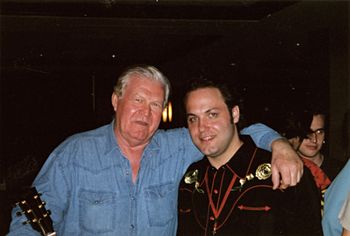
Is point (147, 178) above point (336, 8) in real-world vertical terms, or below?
below

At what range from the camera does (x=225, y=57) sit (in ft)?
35.1

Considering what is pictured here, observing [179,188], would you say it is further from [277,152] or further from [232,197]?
[277,152]

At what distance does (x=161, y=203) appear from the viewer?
8.46 ft

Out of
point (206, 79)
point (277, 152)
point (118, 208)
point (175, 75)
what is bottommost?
point (118, 208)

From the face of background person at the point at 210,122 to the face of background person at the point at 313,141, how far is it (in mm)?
1253

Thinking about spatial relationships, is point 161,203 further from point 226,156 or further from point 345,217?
point 345,217

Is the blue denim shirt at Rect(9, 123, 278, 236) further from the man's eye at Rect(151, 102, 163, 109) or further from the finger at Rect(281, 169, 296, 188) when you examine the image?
the finger at Rect(281, 169, 296, 188)

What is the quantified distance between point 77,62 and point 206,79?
10.4 meters

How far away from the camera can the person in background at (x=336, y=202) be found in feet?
5.22

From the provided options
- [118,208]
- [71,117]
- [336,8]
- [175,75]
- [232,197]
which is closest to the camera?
[232,197]

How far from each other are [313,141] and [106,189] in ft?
6.23

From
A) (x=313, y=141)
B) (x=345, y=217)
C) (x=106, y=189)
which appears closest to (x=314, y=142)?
(x=313, y=141)

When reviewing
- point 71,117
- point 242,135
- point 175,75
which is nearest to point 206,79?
point 242,135

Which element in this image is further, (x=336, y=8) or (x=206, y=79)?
(x=336, y=8)
